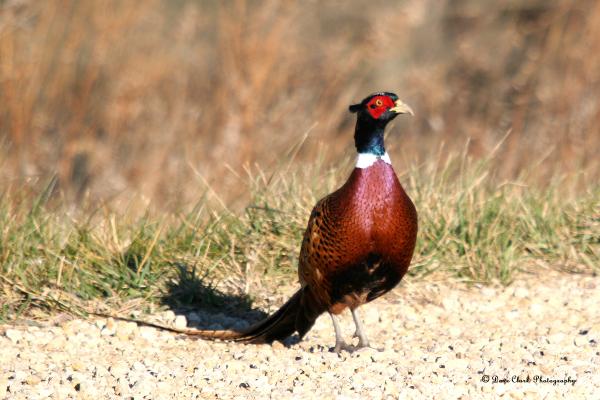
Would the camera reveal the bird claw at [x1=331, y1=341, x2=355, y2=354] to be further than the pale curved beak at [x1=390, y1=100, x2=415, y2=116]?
Yes

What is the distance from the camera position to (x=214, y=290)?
5191 millimetres

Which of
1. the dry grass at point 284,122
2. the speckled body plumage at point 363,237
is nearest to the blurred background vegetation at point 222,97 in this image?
the dry grass at point 284,122

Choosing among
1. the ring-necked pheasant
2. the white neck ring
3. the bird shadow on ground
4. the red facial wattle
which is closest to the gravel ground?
the bird shadow on ground

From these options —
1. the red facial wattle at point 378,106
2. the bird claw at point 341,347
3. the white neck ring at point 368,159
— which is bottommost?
the bird claw at point 341,347

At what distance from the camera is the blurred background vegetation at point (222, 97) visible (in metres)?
8.33

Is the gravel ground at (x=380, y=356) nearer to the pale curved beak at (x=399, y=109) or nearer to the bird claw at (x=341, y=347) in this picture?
Result: the bird claw at (x=341, y=347)

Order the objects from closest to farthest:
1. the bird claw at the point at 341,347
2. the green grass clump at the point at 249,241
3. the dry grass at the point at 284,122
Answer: the bird claw at the point at 341,347 < the green grass clump at the point at 249,241 < the dry grass at the point at 284,122

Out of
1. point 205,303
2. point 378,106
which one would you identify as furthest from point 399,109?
point 205,303

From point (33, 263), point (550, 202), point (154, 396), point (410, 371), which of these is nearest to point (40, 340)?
point (33, 263)

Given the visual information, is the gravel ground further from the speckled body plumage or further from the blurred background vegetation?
the blurred background vegetation

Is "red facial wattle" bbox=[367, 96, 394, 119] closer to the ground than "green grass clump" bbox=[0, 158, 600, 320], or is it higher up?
higher up

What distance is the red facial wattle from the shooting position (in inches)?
171

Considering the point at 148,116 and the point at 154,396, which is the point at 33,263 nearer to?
the point at 154,396

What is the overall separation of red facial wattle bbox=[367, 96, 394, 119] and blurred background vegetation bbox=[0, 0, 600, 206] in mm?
3290
